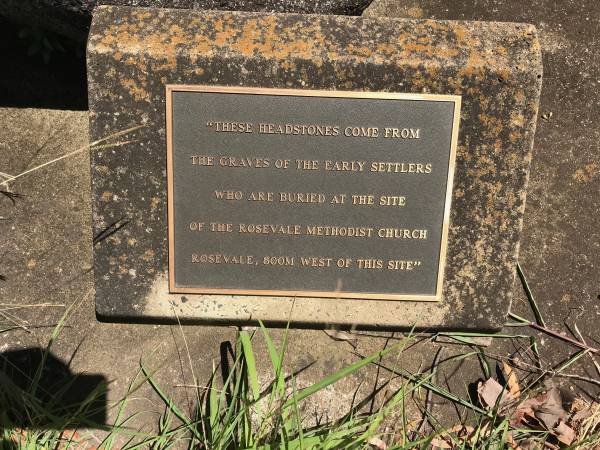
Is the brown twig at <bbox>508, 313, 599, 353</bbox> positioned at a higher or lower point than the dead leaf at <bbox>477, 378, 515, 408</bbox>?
higher

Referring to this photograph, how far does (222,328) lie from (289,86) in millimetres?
1227

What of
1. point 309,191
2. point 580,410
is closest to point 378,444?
point 580,410

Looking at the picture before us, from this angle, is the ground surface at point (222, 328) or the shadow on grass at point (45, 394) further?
the ground surface at point (222, 328)

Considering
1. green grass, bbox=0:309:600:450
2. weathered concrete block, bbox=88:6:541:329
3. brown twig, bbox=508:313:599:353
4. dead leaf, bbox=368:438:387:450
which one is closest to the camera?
weathered concrete block, bbox=88:6:541:329

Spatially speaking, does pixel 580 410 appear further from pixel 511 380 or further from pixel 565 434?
pixel 511 380

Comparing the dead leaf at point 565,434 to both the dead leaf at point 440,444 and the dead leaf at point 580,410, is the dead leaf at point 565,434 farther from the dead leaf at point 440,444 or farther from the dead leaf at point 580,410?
the dead leaf at point 440,444

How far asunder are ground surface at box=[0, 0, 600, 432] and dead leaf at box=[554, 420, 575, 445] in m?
0.26

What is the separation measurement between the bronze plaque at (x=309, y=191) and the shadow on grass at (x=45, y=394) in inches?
29.7

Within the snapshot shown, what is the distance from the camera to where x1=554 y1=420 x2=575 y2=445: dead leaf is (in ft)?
8.11

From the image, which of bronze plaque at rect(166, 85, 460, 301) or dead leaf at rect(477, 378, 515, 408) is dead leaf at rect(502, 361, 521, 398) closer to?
dead leaf at rect(477, 378, 515, 408)

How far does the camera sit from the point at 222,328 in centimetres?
255

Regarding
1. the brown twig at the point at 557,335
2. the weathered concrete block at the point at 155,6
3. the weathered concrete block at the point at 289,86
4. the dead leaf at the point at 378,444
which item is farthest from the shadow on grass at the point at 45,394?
the brown twig at the point at 557,335

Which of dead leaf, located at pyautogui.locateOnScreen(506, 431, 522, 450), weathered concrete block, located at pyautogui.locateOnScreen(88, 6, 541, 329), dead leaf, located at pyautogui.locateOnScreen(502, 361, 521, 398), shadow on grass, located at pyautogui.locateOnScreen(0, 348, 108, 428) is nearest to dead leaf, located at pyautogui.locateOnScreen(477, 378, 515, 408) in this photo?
dead leaf, located at pyautogui.locateOnScreen(502, 361, 521, 398)

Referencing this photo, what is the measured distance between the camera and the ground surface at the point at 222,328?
2.54m
